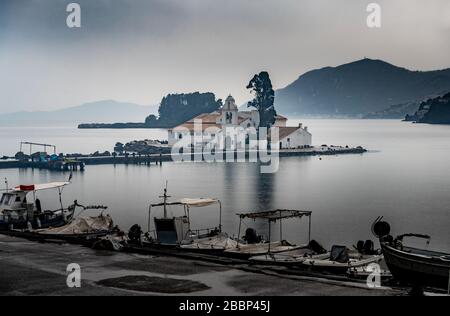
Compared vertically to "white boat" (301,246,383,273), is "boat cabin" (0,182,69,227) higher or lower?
higher

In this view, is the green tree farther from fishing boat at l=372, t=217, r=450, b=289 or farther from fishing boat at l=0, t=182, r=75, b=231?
fishing boat at l=372, t=217, r=450, b=289

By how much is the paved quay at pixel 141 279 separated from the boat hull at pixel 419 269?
14.5ft

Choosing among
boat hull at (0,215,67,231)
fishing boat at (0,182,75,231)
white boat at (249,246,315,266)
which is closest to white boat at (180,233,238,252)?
white boat at (249,246,315,266)

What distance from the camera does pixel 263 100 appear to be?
176 m

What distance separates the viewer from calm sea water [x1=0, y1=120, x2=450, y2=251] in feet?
215

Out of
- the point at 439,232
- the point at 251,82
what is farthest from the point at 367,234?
the point at 251,82

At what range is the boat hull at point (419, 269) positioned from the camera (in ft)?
96.8

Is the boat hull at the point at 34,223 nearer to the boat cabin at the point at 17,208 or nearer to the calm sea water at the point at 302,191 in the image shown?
the boat cabin at the point at 17,208

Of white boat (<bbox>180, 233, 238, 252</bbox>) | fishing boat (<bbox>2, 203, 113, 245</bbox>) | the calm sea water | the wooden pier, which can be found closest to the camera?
white boat (<bbox>180, 233, 238, 252</bbox>)

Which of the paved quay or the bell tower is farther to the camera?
the bell tower

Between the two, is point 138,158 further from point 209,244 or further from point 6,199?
point 209,244

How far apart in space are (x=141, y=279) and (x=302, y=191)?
238 ft

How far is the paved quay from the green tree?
142 m

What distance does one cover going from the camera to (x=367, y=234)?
197 ft
